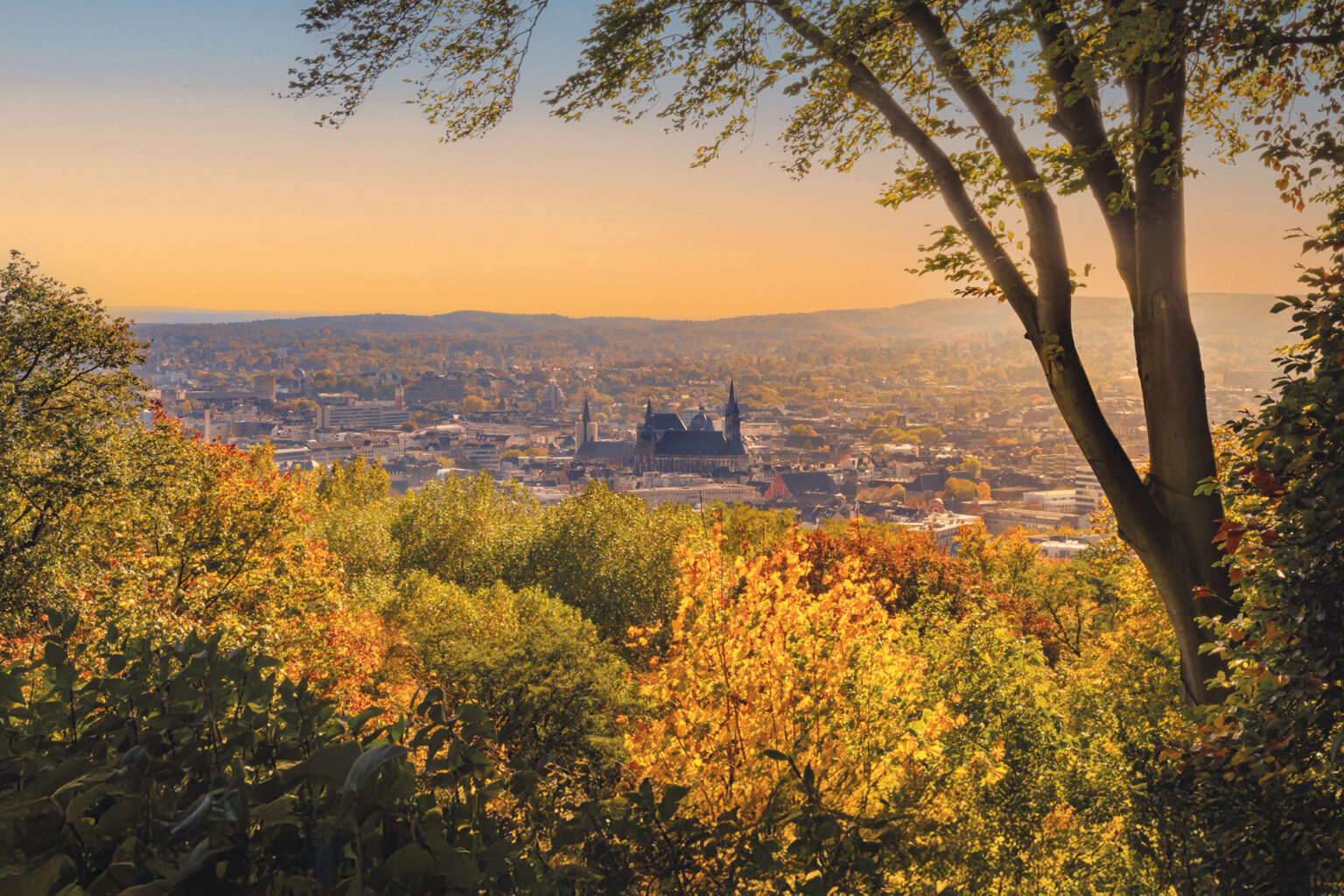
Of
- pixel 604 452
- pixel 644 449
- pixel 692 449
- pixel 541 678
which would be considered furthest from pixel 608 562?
pixel 604 452

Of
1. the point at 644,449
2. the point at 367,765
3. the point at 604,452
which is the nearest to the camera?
the point at 367,765

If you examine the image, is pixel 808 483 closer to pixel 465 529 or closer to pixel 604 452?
pixel 604 452

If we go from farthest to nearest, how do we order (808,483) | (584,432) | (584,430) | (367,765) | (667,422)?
(584,432), (584,430), (667,422), (808,483), (367,765)

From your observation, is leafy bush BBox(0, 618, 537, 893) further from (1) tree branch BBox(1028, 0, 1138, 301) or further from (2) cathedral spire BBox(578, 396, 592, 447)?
(2) cathedral spire BBox(578, 396, 592, 447)

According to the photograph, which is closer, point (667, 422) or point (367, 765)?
point (367, 765)

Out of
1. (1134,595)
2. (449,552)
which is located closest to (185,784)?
(1134,595)

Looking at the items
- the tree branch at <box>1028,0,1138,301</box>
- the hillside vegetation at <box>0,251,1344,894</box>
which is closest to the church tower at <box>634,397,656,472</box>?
the hillside vegetation at <box>0,251,1344,894</box>

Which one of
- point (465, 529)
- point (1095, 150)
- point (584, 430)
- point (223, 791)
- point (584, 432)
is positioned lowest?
point (584, 432)

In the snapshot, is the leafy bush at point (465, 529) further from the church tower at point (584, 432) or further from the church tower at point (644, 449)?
the church tower at point (584, 432)
